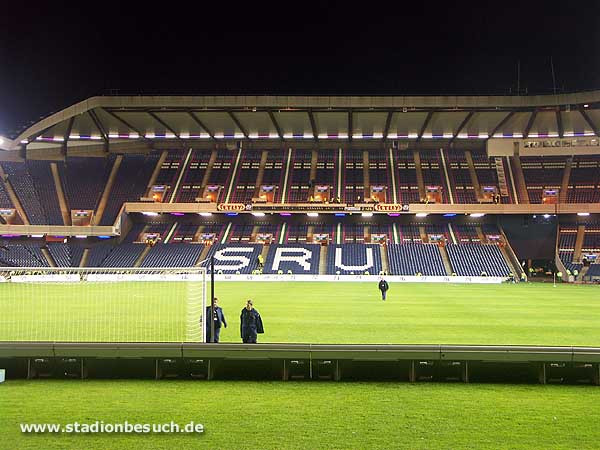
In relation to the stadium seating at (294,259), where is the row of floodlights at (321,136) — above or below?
above

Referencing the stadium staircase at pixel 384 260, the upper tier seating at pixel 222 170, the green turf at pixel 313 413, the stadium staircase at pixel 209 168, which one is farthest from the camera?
the stadium staircase at pixel 209 168

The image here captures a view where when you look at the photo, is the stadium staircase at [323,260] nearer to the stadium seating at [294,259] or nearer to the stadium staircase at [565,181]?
the stadium seating at [294,259]

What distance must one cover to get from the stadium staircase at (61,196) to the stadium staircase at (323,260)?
2512cm

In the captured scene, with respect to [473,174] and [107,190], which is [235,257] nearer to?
[107,190]

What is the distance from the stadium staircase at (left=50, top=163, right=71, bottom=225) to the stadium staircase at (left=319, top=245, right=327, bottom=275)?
25.1 meters

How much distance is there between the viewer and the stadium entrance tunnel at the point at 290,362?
987 cm

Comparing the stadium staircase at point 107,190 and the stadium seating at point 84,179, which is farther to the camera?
the stadium seating at point 84,179

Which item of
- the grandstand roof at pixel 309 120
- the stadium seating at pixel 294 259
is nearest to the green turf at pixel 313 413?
the stadium seating at pixel 294 259

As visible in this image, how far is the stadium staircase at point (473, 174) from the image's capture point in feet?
176

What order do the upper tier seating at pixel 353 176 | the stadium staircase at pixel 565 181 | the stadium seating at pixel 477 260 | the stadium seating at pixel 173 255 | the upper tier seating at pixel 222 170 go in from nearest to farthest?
the stadium seating at pixel 477 260, the stadium seating at pixel 173 255, the stadium staircase at pixel 565 181, the upper tier seating at pixel 353 176, the upper tier seating at pixel 222 170

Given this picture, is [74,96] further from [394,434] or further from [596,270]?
[596,270]

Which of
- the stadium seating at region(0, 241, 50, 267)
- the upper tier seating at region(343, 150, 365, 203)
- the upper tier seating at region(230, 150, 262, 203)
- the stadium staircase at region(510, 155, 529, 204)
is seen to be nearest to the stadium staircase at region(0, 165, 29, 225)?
the stadium seating at region(0, 241, 50, 267)

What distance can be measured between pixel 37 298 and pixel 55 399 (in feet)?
70.2

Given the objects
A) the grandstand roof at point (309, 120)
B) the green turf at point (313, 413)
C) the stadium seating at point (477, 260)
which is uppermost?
the grandstand roof at point (309, 120)
